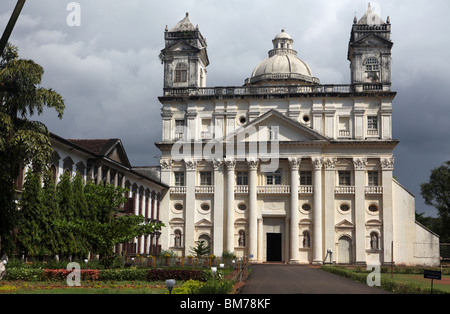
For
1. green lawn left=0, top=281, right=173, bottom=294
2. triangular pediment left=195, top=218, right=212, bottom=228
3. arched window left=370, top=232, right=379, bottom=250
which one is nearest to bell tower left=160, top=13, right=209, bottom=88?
triangular pediment left=195, top=218, right=212, bottom=228

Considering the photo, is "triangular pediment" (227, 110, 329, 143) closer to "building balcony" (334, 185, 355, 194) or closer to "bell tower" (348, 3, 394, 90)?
"building balcony" (334, 185, 355, 194)

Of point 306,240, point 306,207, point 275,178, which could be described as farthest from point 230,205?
point 306,240

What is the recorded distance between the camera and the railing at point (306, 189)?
54.4 metres

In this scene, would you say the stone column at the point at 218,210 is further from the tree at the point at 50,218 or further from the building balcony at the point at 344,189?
the tree at the point at 50,218

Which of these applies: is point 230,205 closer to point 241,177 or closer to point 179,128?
point 241,177

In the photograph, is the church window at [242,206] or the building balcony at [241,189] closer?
the building balcony at [241,189]

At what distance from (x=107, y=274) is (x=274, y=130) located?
3080cm

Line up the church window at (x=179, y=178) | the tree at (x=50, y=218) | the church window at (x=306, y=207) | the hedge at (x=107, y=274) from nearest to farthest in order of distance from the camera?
the hedge at (x=107, y=274), the tree at (x=50, y=218), the church window at (x=306, y=207), the church window at (x=179, y=178)

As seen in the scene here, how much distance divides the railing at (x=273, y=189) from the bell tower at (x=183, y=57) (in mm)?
12360

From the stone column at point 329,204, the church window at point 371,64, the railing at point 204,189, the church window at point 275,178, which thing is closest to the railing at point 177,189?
the railing at point 204,189

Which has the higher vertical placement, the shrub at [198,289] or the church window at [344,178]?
the church window at [344,178]

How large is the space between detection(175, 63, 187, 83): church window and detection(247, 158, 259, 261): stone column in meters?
11.1
